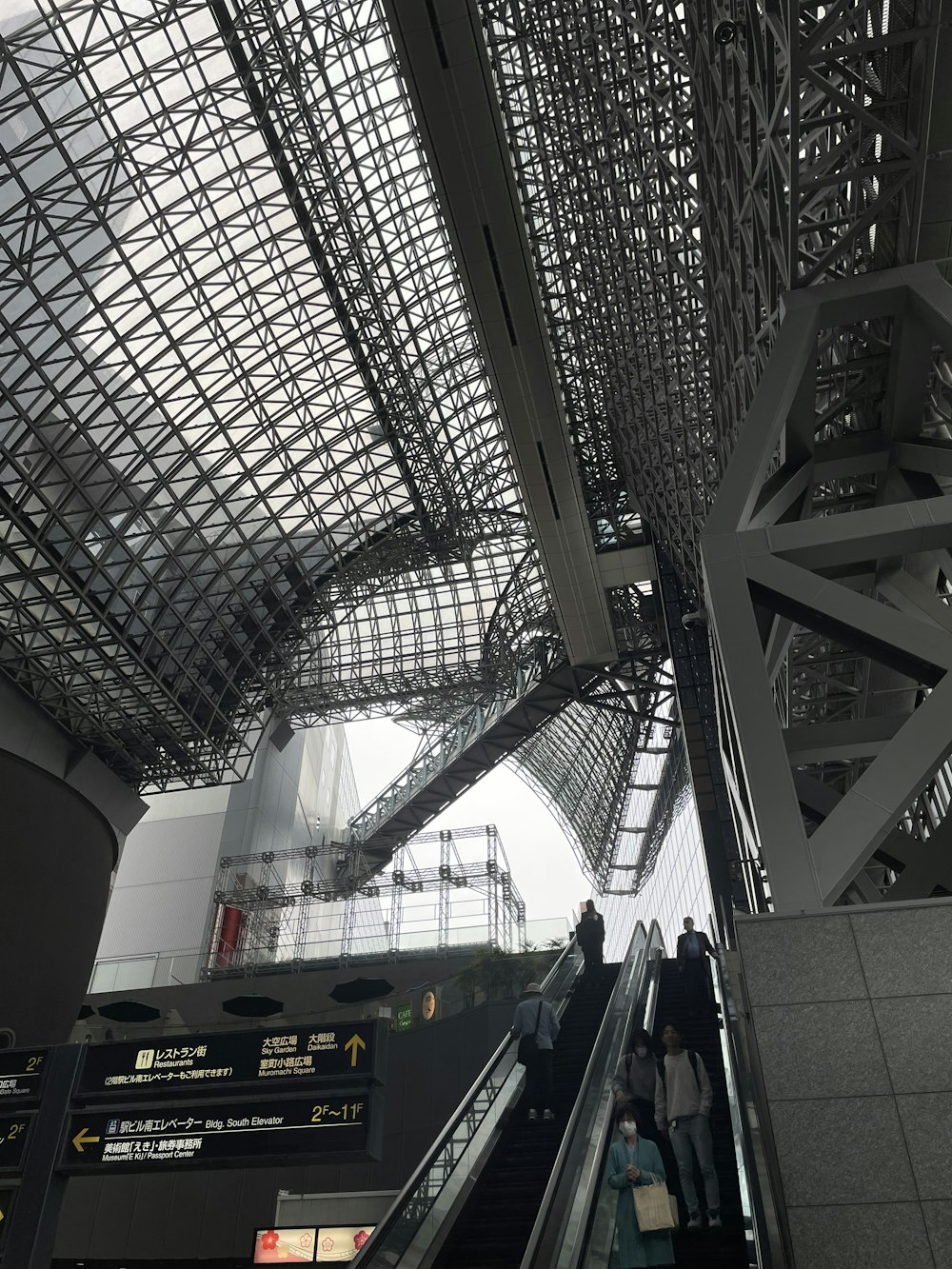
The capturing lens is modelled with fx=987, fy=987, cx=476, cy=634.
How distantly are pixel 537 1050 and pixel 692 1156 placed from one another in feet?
11.5

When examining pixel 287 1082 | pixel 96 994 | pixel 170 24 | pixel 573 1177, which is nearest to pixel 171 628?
pixel 96 994

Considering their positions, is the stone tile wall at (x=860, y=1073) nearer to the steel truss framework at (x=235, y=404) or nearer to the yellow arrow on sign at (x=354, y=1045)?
the yellow arrow on sign at (x=354, y=1045)

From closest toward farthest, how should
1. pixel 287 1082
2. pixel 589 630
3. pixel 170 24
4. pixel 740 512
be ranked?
pixel 740 512, pixel 287 1082, pixel 170 24, pixel 589 630

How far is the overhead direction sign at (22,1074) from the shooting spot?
12.9 meters

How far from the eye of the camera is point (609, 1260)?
7.65 meters

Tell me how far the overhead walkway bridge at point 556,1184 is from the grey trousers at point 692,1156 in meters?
0.26

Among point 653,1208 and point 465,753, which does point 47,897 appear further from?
point 653,1208

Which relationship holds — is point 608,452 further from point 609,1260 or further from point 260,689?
point 609,1260

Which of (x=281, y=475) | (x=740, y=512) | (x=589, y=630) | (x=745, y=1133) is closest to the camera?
(x=745, y=1133)

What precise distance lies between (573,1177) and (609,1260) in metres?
0.72

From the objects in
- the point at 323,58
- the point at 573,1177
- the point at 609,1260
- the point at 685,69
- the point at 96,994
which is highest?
the point at 323,58

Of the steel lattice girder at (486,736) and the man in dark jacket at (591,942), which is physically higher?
the steel lattice girder at (486,736)

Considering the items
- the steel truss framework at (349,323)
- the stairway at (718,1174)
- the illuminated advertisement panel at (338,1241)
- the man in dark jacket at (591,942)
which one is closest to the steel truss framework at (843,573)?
the steel truss framework at (349,323)

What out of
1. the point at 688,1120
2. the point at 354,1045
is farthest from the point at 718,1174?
the point at 354,1045
